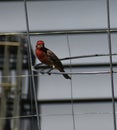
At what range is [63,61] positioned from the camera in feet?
7.93

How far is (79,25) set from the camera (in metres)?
2.46

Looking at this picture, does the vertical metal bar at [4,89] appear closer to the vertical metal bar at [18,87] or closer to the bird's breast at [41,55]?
the vertical metal bar at [18,87]

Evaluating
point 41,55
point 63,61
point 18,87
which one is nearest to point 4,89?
point 18,87

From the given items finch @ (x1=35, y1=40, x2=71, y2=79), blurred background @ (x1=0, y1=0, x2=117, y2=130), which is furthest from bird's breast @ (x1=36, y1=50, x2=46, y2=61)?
blurred background @ (x1=0, y1=0, x2=117, y2=130)

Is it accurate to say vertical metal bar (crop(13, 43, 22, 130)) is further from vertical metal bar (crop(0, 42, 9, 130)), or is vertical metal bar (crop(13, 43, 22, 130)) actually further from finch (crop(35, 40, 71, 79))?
finch (crop(35, 40, 71, 79))

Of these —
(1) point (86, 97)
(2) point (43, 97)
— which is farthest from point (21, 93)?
(1) point (86, 97)

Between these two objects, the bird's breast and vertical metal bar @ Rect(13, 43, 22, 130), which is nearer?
the bird's breast

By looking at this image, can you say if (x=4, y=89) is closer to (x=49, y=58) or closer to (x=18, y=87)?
(x=18, y=87)

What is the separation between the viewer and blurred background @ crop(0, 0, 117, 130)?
95.3 inches

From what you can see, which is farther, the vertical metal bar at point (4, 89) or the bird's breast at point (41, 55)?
the vertical metal bar at point (4, 89)

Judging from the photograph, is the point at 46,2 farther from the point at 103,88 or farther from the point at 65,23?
the point at 103,88

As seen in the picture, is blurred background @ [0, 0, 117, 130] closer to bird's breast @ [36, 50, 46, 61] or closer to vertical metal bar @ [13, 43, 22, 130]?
vertical metal bar @ [13, 43, 22, 130]

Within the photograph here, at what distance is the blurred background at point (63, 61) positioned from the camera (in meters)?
2.42

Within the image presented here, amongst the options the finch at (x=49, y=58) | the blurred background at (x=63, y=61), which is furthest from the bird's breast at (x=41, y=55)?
the blurred background at (x=63, y=61)
